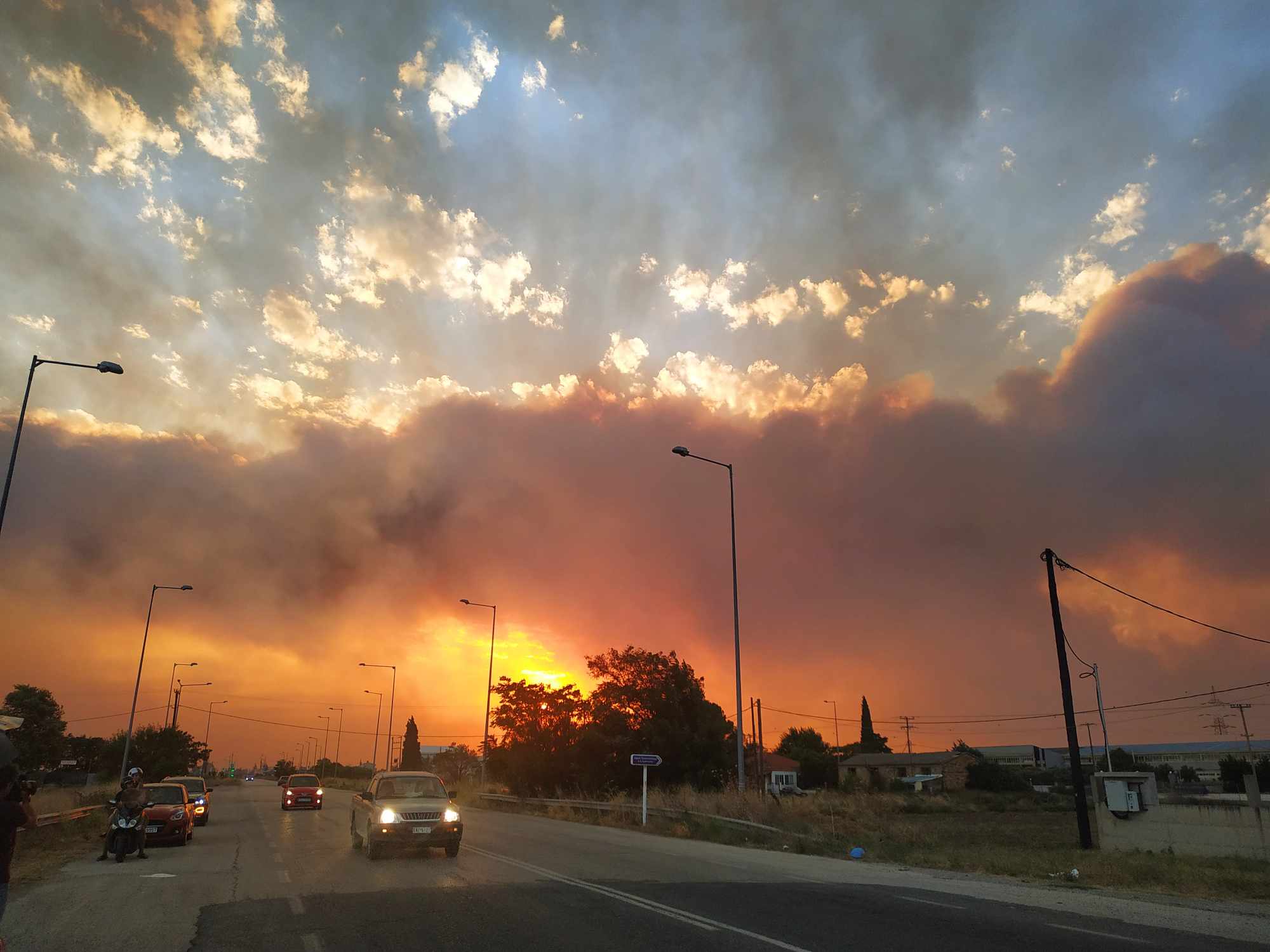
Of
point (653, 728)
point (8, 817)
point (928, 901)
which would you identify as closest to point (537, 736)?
point (653, 728)

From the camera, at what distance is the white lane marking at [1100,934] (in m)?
9.27

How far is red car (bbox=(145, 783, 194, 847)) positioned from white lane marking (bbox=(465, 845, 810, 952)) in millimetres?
11176

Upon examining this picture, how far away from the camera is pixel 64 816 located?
87.8ft

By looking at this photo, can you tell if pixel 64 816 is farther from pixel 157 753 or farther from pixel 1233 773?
pixel 1233 773

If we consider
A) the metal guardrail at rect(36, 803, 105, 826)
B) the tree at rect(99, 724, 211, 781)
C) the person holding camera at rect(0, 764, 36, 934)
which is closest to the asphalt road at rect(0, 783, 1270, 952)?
the person holding camera at rect(0, 764, 36, 934)

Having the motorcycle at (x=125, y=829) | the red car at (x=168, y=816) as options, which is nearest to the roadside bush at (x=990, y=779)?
the red car at (x=168, y=816)

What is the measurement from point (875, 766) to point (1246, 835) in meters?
83.5

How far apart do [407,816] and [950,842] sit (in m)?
21.3

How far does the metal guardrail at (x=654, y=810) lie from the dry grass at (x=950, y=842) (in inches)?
5.8

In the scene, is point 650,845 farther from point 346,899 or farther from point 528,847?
point 346,899

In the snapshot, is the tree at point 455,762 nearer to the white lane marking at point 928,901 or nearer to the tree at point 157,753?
the tree at point 157,753

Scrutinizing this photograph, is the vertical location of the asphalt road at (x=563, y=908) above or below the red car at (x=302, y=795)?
above

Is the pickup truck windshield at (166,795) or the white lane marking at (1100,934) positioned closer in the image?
the white lane marking at (1100,934)

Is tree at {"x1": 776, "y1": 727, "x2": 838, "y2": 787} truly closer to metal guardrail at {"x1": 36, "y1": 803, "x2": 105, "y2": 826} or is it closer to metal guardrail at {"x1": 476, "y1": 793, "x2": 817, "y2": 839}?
metal guardrail at {"x1": 476, "y1": 793, "x2": 817, "y2": 839}
